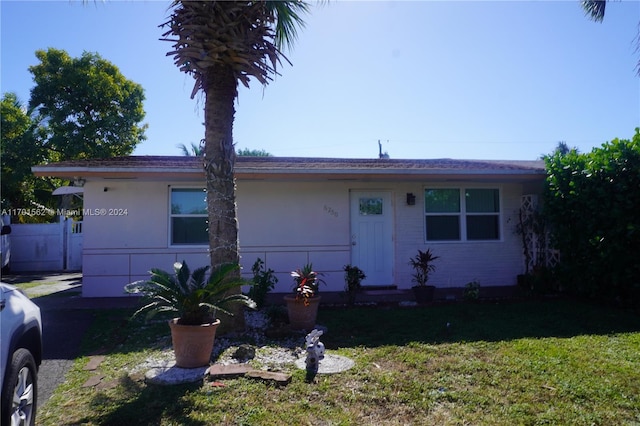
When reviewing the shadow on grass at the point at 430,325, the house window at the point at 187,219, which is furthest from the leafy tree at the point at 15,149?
the shadow on grass at the point at 430,325

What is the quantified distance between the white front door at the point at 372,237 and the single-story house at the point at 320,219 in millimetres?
24

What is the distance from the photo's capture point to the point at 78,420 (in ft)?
12.1

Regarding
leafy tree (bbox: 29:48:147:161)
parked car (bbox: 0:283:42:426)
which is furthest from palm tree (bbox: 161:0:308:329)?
leafy tree (bbox: 29:48:147:161)

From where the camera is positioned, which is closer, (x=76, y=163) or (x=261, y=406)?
(x=261, y=406)

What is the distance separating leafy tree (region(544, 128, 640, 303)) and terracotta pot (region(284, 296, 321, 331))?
5.37 m

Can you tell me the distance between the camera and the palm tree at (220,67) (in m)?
5.80

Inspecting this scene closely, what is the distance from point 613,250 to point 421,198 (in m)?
4.02

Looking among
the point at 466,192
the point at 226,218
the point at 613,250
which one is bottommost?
the point at 613,250

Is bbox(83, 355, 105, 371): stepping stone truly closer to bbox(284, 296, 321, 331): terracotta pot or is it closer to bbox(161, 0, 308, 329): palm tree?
bbox(161, 0, 308, 329): palm tree

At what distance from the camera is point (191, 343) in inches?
191

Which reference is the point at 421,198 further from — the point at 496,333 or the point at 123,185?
the point at 123,185

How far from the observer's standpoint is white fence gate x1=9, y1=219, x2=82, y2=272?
1688 centimetres

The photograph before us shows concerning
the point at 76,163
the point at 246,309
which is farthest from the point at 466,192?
the point at 76,163

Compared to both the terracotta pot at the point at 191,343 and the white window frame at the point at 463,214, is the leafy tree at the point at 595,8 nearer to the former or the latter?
the white window frame at the point at 463,214
